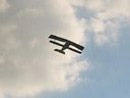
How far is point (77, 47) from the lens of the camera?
95.9m

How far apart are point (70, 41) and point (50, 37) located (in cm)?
271

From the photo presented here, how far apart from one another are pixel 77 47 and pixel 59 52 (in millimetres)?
2740

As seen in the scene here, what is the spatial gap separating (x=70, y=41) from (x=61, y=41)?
1200mm

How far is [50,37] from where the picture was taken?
95.1 meters

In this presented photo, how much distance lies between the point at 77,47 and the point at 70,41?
1.33 m

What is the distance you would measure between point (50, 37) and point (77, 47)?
12.8 ft

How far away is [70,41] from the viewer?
95.4 metres

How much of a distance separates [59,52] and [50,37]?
3.02 meters

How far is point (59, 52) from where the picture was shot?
318ft
